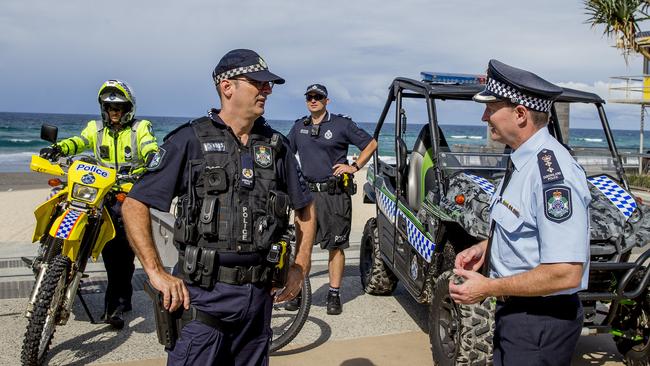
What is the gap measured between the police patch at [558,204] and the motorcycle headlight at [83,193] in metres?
3.33

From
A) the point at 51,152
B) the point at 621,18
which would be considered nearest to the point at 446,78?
the point at 51,152

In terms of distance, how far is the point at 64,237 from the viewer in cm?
452

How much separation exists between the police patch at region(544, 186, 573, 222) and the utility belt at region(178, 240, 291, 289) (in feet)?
3.82

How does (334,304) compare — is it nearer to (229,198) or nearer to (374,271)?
(374,271)

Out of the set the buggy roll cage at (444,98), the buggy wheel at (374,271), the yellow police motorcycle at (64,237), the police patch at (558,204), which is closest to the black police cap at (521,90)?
the police patch at (558,204)

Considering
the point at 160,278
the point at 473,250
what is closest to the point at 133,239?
the point at 160,278

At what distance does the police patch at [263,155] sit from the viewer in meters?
2.94

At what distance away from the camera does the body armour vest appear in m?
2.79

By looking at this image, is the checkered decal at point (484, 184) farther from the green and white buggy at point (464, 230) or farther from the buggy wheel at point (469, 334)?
the buggy wheel at point (469, 334)

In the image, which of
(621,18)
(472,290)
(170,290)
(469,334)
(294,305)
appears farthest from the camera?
(621,18)

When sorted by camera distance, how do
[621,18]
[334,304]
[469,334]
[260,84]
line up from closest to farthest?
[260,84] < [469,334] < [334,304] < [621,18]

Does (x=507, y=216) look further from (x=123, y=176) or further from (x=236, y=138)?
(x=123, y=176)

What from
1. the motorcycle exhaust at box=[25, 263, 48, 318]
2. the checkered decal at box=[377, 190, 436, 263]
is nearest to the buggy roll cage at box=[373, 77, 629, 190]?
the checkered decal at box=[377, 190, 436, 263]

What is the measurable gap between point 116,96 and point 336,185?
2.03 m
